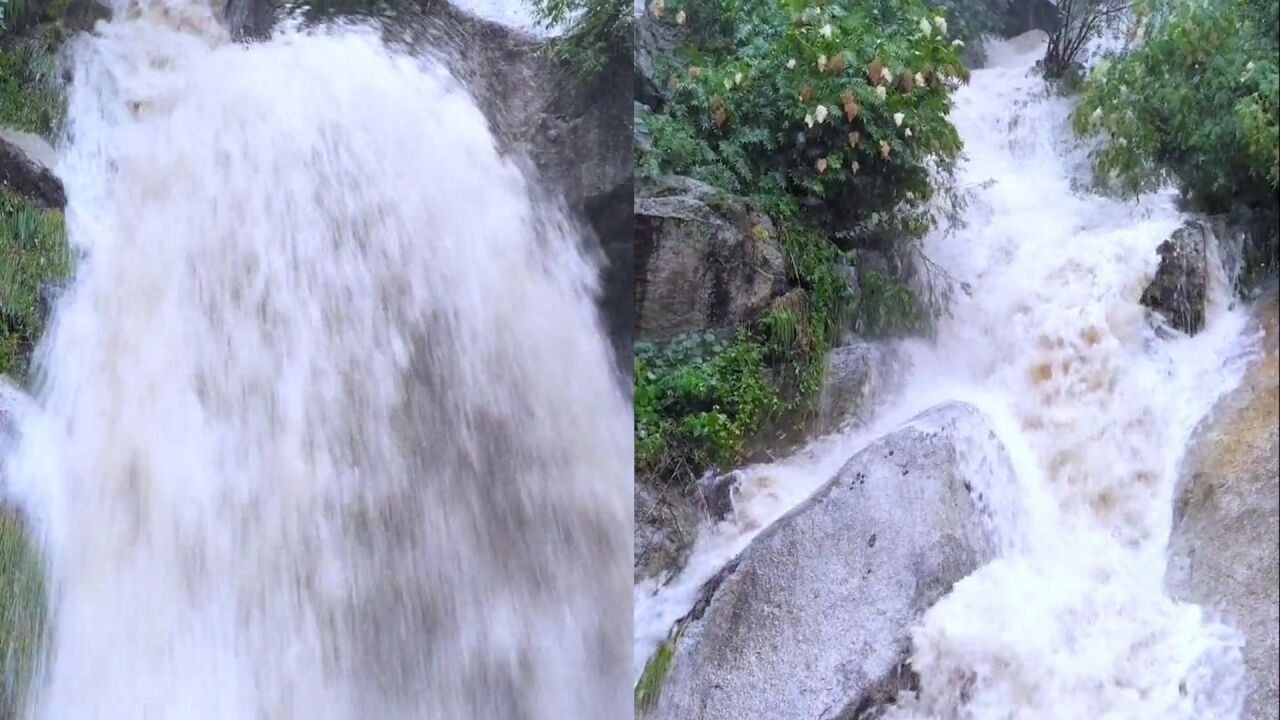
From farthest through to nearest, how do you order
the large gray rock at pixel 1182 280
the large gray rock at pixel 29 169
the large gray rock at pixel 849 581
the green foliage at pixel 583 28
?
1. the green foliage at pixel 583 28
2. the large gray rock at pixel 29 169
3. the large gray rock at pixel 849 581
4. the large gray rock at pixel 1182 280

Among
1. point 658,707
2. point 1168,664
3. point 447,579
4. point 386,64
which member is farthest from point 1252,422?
point 386,64

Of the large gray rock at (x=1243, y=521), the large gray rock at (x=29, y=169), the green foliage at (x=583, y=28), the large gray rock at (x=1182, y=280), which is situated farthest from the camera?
the green foliage at (x=583, y=28)

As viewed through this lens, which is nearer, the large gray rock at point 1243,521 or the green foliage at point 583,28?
the large gray rock at point 1243,521

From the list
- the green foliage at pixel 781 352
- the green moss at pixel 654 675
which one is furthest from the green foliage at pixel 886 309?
the green moss at pixel 654 675

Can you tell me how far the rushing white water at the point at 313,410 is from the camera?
2.11 metres

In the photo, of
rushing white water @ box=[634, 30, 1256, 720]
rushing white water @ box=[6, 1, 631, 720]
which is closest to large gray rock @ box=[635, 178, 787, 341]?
rushing white water @ box=[6, 1, 631, 720]

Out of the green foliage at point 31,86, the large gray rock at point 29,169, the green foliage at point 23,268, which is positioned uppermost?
the green foliage at point 31,86

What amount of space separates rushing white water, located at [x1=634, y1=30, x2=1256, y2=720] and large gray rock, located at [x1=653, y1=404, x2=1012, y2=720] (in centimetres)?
4

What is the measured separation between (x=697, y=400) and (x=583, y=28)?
96 centimetres

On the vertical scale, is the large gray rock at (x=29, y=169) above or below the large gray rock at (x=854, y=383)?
above

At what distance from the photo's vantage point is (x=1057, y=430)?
1848 millimetres

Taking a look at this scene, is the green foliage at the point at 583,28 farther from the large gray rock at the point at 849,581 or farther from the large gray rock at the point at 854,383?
the large gray rock at the point at 849,581

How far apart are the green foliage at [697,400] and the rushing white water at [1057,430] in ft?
0.37

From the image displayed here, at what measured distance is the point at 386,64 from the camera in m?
2.38
